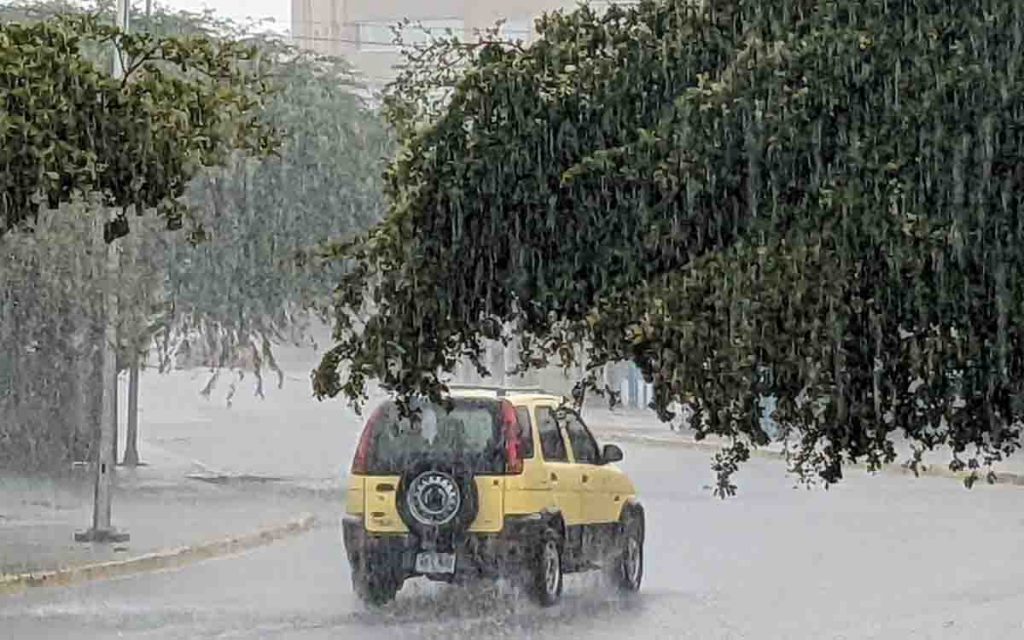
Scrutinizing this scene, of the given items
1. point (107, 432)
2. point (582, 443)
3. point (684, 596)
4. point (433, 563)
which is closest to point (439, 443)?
point (433, 563)

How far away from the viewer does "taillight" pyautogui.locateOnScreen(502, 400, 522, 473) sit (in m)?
13.4

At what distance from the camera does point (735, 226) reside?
6438 millimetres

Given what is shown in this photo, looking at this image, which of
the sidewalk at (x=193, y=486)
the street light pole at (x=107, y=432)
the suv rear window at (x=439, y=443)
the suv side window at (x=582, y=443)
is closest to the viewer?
the suv rear window at (x=439, y=443)

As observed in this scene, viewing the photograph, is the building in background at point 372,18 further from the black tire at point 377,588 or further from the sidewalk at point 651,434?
the black tire at point 377,588

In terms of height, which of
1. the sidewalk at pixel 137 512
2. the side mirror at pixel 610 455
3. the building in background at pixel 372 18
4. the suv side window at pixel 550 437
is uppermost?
the building in background at pixel 372 18

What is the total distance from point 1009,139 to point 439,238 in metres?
1.92

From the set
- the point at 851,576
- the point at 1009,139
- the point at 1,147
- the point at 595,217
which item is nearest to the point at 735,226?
the point at 595,217

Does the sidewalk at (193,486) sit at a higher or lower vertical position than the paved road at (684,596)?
higher

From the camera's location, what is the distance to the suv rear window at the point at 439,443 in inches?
527

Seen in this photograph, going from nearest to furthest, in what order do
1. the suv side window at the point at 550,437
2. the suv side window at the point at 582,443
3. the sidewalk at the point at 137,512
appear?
1. the suv side window at the point at 550,437
2. the suv side window at the point at 582,443
3. the sidewalk at the point at 137,512

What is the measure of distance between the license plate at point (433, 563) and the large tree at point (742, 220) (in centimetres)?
627

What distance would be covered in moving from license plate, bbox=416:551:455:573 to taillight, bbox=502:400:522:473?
2.46ft

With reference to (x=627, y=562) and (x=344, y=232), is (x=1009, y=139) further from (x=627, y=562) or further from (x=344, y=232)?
(x=344, y=232)

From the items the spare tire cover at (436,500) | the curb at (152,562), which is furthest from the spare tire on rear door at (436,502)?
the curb at (152,562)
